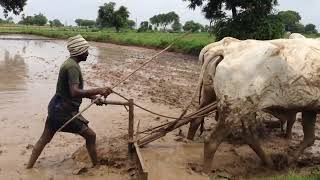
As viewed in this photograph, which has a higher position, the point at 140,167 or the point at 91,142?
the point at 91,142

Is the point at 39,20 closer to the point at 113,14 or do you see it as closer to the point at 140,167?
the point at 113,14

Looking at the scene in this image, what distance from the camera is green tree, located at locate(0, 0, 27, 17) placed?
48.7 m

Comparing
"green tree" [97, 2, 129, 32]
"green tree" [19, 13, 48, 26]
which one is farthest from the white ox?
"green tree" [19, 13, 48, 26]

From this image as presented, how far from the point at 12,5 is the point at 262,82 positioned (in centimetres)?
4642

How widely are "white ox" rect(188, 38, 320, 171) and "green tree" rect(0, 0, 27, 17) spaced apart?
45.5 metres

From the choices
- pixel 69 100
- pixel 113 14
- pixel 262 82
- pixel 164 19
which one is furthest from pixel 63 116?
pixel 164 19

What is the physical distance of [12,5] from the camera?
161 ft

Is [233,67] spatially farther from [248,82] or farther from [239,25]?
[239,25]

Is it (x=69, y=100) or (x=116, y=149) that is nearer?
(x=69, y=100)

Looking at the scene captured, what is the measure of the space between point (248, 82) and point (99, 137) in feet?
10.3

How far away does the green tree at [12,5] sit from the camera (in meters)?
48.7

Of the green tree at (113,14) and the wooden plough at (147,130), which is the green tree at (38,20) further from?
the wooden plough at (147,130)

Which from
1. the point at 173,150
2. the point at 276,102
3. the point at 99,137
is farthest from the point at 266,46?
the point at 99,137

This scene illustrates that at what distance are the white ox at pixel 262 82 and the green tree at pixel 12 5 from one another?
149 feet
